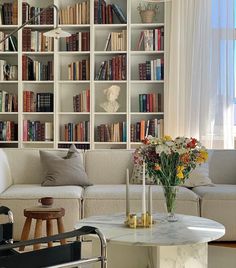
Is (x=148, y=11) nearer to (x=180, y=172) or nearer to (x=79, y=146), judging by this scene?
(x=79, y=146)

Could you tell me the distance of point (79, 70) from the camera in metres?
5.68

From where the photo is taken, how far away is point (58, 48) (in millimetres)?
5656

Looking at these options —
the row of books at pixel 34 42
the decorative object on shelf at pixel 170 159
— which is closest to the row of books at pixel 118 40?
the row of books at pixel 34 42

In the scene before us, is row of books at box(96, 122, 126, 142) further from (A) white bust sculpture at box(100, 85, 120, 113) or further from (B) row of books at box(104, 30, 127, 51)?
(B) row of books at box(104, 30, 127, 51)

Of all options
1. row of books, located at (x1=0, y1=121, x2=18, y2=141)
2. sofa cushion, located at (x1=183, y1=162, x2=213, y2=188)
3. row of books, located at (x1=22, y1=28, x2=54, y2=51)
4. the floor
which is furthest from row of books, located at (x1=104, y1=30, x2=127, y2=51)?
the floor

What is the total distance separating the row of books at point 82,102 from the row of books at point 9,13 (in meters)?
1.17

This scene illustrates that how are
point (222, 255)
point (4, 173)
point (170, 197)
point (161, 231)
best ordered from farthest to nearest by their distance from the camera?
point (4, 173)
point (222, 255)
point (170, 197)
point (161, 231)

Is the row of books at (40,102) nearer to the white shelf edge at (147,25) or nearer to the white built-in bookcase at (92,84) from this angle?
the white built-in bookcase at (92,84)

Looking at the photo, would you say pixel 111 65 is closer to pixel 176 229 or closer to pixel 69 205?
pixel 69 205

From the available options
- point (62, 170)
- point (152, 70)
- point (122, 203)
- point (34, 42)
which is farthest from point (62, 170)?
point (34, 42)

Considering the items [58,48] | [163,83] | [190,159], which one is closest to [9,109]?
[58,48]

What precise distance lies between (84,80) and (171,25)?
1.24m

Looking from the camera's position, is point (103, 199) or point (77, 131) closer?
point (103, 199)

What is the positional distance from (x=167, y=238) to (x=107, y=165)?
219 cm
